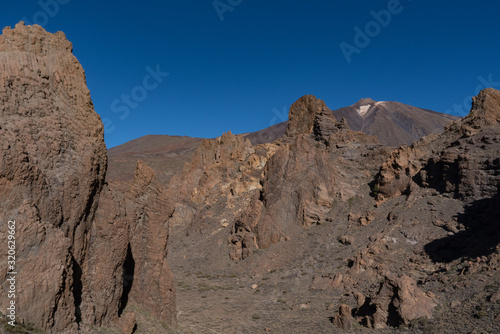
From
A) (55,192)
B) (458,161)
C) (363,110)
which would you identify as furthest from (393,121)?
(55,192)

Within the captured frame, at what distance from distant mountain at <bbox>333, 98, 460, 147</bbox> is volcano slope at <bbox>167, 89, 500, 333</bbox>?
80.5 meters

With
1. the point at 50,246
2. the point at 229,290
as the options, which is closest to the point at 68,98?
the point at 50,246

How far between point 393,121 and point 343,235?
12707 centimetres

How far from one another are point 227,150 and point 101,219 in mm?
42736

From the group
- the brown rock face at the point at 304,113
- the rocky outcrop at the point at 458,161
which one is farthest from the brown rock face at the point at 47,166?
the brown rock face at the point at 304,113

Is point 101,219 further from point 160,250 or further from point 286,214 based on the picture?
point 286,214

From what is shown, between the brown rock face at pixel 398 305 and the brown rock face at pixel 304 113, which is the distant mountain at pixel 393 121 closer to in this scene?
the brown rock face at pixel 304 113

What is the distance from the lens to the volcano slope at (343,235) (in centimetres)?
1853

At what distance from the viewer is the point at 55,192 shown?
9477mm

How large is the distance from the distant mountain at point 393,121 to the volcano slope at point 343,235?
80.5 meters

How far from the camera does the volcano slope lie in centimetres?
1853

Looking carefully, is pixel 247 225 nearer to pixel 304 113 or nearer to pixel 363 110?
pixel 304 113

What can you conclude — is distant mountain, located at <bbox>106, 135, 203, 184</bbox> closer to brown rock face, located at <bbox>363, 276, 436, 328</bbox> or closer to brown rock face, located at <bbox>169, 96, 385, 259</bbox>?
brown rock face, located at <bbox>169, 96, 385, 259</bbox>

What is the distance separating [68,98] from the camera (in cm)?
1079
